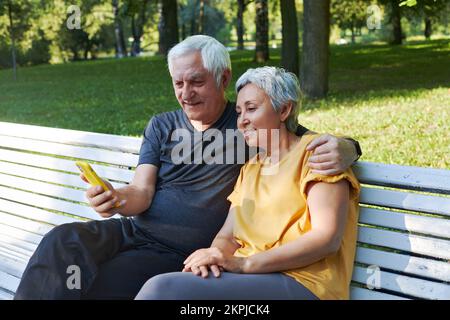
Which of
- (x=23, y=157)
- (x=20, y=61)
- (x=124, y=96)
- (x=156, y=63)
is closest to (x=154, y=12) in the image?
(x=20, y=61)

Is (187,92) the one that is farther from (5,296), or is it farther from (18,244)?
(18,244)

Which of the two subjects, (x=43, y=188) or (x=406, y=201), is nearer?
(x=406, y=201)

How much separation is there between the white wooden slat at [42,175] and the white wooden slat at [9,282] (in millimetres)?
754

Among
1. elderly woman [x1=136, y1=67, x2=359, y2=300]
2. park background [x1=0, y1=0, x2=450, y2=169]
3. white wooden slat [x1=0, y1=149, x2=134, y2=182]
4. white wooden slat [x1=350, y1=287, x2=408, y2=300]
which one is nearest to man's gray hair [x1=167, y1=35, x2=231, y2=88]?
elderly woman [x1=136, y1=67, x2=359, y2=300]

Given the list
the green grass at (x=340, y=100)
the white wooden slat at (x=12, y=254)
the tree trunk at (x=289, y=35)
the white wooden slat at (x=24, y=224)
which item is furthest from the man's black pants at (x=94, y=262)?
the tree trunk at (x=289, y=35)

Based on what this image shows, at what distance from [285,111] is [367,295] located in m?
0.87

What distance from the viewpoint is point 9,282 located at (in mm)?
3791

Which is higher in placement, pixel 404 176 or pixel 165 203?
pixel 404 176

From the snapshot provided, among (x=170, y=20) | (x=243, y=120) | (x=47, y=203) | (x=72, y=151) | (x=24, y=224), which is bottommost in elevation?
(x=24, y=224)

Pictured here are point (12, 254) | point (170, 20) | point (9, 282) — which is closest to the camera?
point (9, 282)

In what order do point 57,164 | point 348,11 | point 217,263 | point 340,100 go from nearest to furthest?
point 217,263, point 57,164, point 340,100, point 348,11

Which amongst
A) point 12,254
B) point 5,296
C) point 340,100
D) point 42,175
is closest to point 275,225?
point 5,296

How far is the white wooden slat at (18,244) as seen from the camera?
424cm

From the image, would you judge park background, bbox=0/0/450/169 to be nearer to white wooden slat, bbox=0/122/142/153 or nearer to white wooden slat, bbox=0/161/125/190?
white wooden slat, bbox=0/122/142/153
